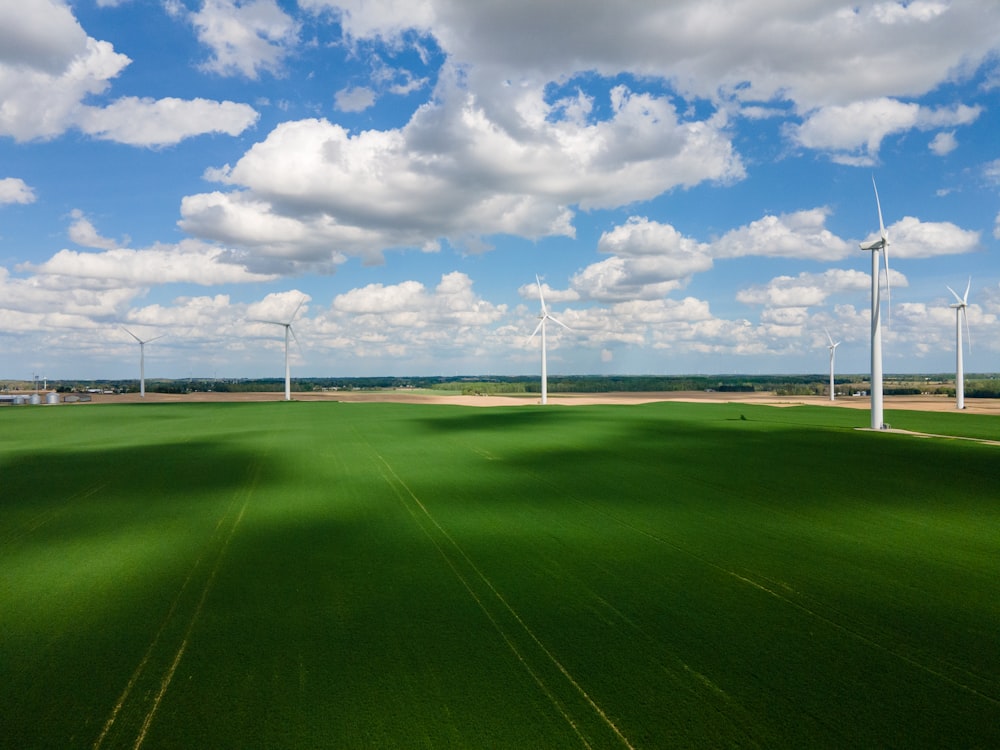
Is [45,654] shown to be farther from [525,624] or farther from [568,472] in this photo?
[568,472]

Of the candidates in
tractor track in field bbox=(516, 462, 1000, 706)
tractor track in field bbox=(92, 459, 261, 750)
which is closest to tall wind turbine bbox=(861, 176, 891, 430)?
tractor track in field bbox=(516, 462, 1000, 706)

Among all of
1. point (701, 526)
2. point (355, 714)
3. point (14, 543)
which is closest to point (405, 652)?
point (355, 714)

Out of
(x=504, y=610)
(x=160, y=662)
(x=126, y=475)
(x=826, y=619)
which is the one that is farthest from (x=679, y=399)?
(x=160, y=662)

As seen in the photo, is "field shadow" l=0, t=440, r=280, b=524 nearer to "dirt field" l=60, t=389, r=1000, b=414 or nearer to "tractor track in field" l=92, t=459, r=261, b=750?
"tractor track in field" l=92, t=459, r=261, b=750

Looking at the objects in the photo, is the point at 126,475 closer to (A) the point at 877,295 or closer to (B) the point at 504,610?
(B) the point at 504,610

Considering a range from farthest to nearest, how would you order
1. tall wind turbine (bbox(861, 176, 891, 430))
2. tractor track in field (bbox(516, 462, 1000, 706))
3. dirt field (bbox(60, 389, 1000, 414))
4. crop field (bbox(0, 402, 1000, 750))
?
dirt field (bbox(60, 389, 1000, 414)), tall wind turbine (bbox(861, 176, 891, 430)), tractor track in field (bbox(516, 462, 1000, 706)), crop field (bbox(0, 402, 1000, 750))

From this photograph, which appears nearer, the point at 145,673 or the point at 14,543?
the point at 145,673

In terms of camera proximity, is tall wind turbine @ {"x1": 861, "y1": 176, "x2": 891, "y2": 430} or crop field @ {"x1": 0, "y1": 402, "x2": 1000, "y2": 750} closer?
crop field @ {"x1": 0, "y1": 402, "x2": 1000, "y2": 750}

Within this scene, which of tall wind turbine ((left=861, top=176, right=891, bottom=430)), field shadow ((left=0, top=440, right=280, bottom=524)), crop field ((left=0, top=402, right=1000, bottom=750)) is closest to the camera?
crop field ((left=0, top=402, right=1000, bottom=750))

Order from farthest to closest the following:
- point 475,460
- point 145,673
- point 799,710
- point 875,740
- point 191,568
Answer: point 475,460, point 191,568, point 145,673, point 799,710, point 875,740
